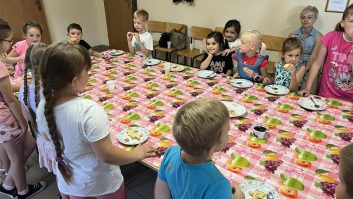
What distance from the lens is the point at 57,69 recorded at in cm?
110

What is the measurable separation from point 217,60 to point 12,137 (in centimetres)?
225

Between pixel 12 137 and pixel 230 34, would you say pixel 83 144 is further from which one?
pixel 230 34

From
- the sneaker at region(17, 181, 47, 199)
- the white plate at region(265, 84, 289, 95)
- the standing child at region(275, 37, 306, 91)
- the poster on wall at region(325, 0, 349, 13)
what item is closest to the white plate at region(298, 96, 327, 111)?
the white plate at region(265, 84, 289, 95)

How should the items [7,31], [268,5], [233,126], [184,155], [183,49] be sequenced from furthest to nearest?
[183,49] < [268,5] < [7,31] < [233,126] < [184,155]

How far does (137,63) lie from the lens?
10.2 ft

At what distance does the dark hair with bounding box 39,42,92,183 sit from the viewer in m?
1.10

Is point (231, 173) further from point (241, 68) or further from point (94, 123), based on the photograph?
point (241, 68)

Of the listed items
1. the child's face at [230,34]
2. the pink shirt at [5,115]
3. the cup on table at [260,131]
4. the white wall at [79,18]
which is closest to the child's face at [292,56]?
the cup on table at [260,131]

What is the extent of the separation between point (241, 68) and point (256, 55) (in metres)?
0.21

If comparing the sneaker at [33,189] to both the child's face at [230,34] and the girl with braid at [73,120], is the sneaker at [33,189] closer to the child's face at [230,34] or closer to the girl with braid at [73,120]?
the girl with braid at [73,120]

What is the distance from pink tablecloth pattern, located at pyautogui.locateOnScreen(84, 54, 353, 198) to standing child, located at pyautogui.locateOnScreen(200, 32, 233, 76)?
0.33 metres

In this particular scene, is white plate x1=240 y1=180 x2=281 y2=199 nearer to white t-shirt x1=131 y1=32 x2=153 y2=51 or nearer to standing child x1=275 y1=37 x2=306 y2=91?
standing child x1=275 y1=37 x2=306 y2=91

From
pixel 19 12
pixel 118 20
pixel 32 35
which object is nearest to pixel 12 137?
pixel 32 35

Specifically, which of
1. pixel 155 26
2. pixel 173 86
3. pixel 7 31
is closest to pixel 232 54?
pixel 173 86
